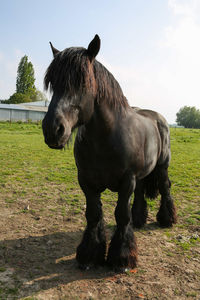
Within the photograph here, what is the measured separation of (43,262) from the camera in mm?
3023

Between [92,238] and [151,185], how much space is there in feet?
5.73

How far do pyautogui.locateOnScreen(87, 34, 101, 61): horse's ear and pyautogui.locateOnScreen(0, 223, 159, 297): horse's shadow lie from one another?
2362 millimetres

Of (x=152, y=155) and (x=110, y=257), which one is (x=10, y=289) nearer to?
(x=110, y=257)

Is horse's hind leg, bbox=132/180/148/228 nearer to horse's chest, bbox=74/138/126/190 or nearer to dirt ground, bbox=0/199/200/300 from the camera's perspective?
dirt ground, bbox=0/199/200/300

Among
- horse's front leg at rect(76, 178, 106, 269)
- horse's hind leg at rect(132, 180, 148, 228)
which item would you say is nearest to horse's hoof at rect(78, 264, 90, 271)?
horse's front leg at rect(76, 178, 106, 269)

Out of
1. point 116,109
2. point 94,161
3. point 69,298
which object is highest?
point 116,109

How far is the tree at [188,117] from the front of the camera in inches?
4170

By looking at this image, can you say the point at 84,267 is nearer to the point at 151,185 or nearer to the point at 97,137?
the point at 97,137

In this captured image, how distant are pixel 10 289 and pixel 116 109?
7.09ft

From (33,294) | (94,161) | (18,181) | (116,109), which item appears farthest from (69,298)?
(18,181)

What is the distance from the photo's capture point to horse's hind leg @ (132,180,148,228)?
4137mm

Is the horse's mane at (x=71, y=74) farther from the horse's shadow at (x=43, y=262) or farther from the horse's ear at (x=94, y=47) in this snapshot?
the horse's shadow at (x=43, y=262)

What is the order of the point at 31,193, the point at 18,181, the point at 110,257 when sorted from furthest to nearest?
the point at 18,181 < the point at 31,193 < the point at 110,257

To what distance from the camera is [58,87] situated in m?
2.16
